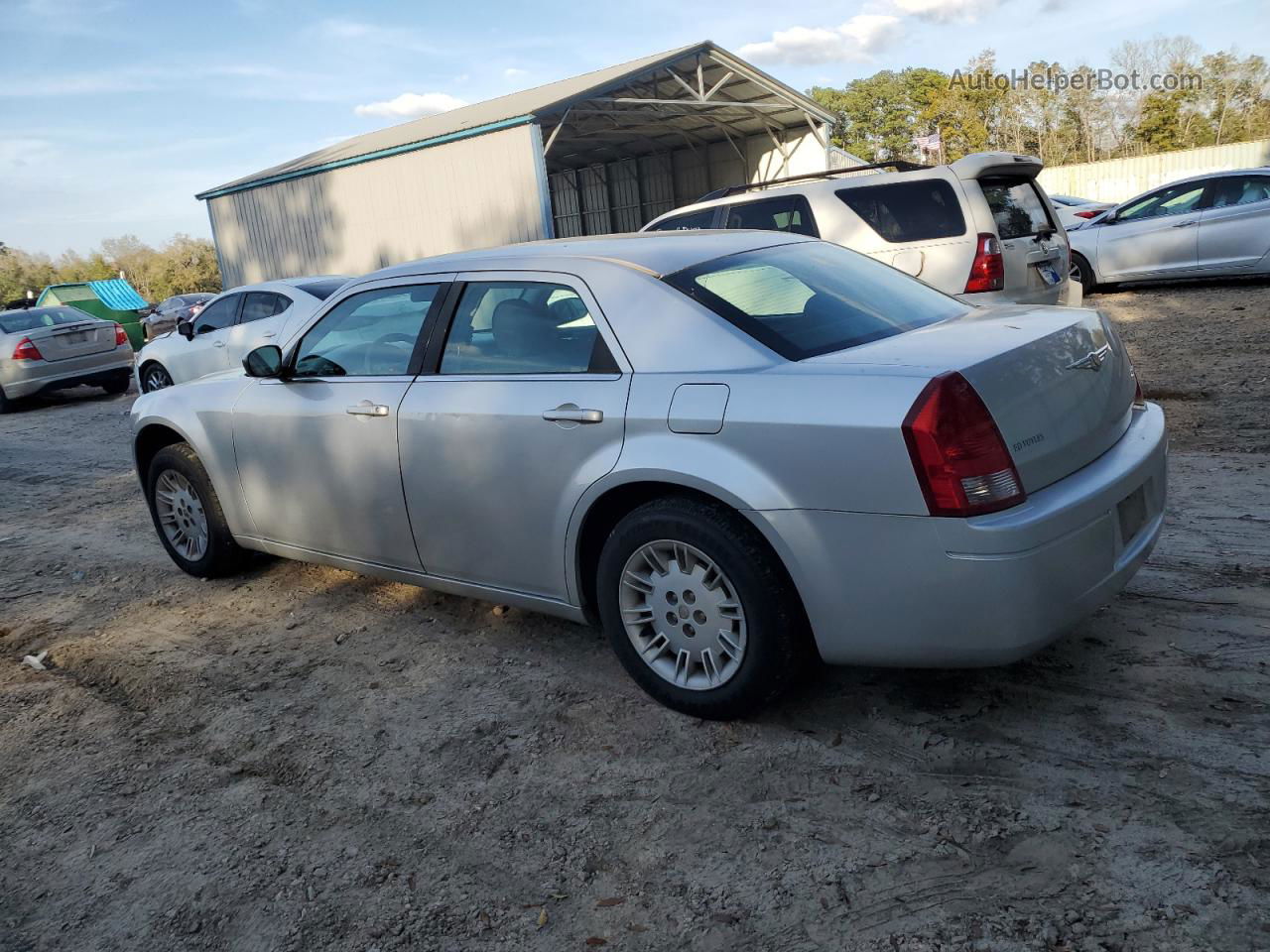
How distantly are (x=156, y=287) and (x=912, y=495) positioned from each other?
8688cm

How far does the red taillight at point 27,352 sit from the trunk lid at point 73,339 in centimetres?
5

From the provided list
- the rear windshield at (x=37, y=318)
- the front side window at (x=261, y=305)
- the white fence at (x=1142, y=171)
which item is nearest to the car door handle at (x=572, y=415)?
the front side window at (x=261, y=305)

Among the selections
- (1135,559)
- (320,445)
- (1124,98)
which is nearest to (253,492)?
(320,445)

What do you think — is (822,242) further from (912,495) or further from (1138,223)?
(1138,223)

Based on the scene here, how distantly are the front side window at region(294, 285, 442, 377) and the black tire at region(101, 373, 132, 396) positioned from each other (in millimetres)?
12221

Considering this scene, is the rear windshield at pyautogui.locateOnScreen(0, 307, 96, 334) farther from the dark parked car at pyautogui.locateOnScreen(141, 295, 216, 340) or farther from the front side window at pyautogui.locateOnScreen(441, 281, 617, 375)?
the front side window at pyautogui.locateOnScreen(441, 281, 617, 375)

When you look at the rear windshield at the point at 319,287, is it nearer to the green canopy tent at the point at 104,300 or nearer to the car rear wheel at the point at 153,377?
the car rear wheel at the point at 153,377

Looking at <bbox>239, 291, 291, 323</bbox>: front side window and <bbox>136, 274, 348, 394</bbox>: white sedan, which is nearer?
<bbox>136, 274, 348, 394</bbox>: white sedan

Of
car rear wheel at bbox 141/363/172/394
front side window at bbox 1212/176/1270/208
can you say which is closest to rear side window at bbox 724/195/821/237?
front side window at bbox 1212/176/1270/208

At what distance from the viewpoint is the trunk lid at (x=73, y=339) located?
14.5m

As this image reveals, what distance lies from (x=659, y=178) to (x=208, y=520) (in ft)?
95.5

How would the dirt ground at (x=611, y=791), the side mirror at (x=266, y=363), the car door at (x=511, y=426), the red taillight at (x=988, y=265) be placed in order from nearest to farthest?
the dirt ground at (x=611, y=791), the car door at (x=511, y=426), the side mirror at (x=266, y=363), the red taillight at (x=988, y=265)

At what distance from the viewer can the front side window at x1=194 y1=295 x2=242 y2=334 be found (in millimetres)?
11273

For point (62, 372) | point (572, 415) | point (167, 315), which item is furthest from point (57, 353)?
point (167, 315)
